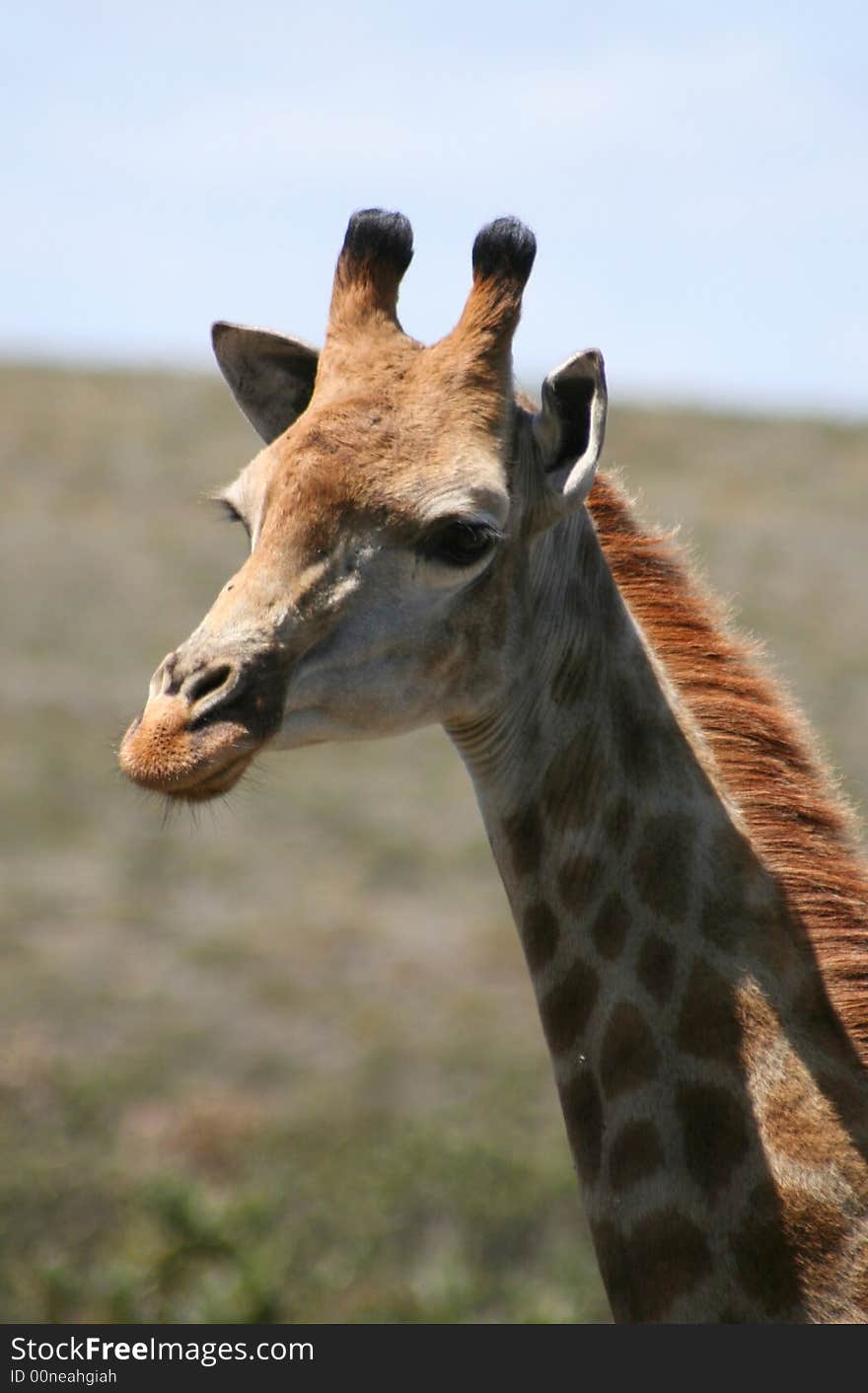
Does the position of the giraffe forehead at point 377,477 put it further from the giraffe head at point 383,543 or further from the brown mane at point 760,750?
the brown mane at point 760,750

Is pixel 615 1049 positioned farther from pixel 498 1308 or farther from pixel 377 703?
pixel 498 1308

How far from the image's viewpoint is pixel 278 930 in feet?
77.9

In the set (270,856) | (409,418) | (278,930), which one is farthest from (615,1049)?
(270,856)

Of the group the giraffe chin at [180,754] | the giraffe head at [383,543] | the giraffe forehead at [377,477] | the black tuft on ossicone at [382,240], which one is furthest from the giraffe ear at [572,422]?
the giraffe chin at [180,754]

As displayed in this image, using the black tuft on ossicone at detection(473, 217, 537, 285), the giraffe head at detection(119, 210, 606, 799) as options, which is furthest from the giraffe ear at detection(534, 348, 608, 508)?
the black tuft on ossicone at detection(473, 217, 537, 285)

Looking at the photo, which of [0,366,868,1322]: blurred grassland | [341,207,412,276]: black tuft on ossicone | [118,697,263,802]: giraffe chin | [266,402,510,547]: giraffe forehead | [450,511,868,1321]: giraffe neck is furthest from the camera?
[0,366,868,1322]: blurred grassland

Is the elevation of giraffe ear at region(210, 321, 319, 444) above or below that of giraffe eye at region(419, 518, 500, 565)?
above

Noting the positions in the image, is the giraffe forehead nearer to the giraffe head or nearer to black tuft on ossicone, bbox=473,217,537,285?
the giraffe head

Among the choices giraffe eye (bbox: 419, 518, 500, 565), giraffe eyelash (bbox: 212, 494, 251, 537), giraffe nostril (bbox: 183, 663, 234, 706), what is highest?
giraffe eye (bbox: 419, 518, 500, 565)

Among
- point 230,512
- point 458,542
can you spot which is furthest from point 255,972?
point 458,542

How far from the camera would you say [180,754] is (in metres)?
5.26

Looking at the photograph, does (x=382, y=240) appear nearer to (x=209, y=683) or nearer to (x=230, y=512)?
(x=230, y=512)

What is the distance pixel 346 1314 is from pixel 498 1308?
47.4 inches

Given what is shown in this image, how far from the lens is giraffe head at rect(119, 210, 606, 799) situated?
5.43 metres
